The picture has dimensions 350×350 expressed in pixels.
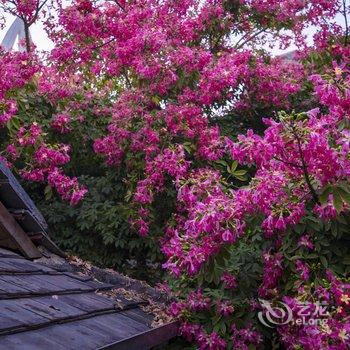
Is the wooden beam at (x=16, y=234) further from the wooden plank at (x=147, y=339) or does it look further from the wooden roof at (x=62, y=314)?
the wooden plank at (x=147, y=339)

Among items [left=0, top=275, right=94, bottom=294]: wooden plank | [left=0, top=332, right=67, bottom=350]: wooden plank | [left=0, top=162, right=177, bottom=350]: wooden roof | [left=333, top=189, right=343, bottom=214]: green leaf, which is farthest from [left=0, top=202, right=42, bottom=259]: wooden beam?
[left=333, top=189, right=343, bottom=214]: green leaf

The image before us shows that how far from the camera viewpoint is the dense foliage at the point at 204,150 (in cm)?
345

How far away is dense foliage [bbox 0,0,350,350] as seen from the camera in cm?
345

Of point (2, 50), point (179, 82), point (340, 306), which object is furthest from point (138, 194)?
point (340, 306)

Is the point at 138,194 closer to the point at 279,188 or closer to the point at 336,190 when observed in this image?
the point at 279,188

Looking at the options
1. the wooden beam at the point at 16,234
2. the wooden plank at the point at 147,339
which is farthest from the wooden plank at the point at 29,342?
the wooden beam at the point at 16,234

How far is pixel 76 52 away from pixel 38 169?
6.89ft

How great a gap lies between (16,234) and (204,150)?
2.87 metres

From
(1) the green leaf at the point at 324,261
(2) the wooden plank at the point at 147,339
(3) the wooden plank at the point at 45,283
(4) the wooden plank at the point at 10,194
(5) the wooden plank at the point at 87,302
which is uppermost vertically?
(4) the wooden plank at the point at 10,194

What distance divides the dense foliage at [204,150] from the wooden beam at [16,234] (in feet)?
3.20

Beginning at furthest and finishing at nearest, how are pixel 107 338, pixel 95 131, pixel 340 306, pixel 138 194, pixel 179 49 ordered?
pixel 95 131 → pixel 179 49 → pixel 138 194 → pixel 340 306 → pixel 107 338

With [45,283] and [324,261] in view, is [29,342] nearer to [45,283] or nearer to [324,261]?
[45,283]

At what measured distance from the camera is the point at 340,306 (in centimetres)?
319

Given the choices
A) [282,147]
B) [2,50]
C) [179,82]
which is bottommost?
[282,147]
